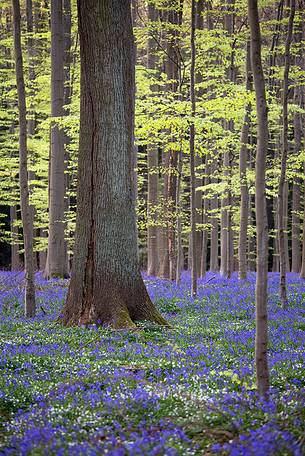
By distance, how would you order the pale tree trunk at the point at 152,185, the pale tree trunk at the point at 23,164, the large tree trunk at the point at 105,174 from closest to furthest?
the large tree trunk at the point at 105,174, the pale tree trunk at the point at 23,164, the pale tree trunk at the point at 152,185

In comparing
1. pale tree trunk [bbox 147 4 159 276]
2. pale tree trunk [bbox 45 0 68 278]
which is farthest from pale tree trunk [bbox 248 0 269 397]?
pale tree trunk [bbox 147 4 159 276]

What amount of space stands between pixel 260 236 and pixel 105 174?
18.8 ft

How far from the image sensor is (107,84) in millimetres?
10859

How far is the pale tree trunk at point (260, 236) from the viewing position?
551 cm

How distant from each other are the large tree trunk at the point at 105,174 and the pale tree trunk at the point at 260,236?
518 cm

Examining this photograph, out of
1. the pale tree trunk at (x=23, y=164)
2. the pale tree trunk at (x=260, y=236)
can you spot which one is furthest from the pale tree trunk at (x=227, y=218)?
the pale tree trunk at (x=260, y=236)

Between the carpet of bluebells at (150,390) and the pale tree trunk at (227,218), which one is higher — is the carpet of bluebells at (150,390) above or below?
below

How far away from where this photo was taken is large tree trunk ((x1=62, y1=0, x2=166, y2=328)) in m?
10.6

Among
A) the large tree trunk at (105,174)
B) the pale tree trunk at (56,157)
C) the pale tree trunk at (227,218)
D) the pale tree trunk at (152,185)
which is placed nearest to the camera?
the large tree trunk at (105,174)

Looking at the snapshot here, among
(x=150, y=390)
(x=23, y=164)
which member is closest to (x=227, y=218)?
(x=23, y=164)

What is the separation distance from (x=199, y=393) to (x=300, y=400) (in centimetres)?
102

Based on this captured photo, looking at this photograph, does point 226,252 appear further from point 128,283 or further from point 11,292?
point 128,283

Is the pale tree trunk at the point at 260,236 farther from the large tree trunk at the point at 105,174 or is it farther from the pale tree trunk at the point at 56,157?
the pale tree trunk at the point at 56,157

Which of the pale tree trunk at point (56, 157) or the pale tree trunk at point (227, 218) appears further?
the pale tree trunk at point (227, 218)
